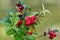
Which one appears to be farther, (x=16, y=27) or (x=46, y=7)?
(x=46, y=7)

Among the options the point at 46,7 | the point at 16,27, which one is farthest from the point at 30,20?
the point at 46,7

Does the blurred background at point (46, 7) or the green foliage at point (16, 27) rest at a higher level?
the green foliage at point (16, 27)

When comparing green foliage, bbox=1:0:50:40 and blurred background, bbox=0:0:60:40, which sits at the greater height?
green foliage, bbox=1:0:50:40

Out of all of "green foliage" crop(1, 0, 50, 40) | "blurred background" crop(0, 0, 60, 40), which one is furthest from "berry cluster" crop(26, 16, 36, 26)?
"blurred background" crop(0, 0, 60, 40)

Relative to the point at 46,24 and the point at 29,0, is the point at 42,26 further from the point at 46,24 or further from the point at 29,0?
the point at 29,0

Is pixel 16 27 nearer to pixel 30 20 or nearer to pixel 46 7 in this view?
pixel 30 20

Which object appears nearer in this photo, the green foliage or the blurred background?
the green foliage

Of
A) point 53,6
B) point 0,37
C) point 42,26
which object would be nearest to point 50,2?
point 53,6

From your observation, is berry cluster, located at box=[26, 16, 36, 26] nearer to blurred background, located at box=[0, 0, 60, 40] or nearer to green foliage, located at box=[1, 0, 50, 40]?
green foliage, located at box=[1, 0, 50, 40]

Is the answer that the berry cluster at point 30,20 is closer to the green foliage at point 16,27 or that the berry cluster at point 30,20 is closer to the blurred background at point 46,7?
the green foliage at point 16,27

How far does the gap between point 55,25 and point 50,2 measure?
634 mm

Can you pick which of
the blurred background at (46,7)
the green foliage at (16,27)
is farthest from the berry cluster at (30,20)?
the blurred background at (46,7)

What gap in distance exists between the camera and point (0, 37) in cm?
167

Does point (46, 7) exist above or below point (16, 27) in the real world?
below
